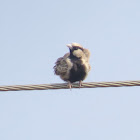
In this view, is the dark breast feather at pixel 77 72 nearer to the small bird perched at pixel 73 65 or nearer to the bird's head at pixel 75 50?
the small bird perched at pixel 73 65

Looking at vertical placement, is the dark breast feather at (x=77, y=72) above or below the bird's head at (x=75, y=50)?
below

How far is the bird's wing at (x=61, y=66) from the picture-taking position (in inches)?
334

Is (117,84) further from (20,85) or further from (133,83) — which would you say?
(20,85)

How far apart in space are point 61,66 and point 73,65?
23 centimetres

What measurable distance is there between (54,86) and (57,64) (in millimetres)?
1760

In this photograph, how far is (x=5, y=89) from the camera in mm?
6684

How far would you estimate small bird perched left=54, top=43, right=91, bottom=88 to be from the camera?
8438 millimetres

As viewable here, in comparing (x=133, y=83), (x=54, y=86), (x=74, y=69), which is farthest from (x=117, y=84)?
(x=74, y=69)

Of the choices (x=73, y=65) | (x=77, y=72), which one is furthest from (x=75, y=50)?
(x=77, y=72)

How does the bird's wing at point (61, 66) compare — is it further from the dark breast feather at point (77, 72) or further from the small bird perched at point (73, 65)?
the dark breast feather at point (77, 72)

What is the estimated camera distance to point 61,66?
8.52 metres

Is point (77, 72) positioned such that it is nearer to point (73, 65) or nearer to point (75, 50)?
point (73, 65)

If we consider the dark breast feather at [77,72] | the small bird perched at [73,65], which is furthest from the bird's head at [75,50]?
the dark breast feather at [77,72]

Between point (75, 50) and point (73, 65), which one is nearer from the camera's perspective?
point (73, 65)
